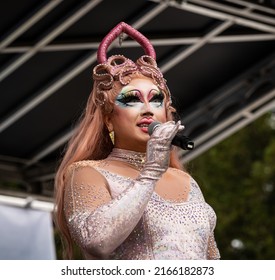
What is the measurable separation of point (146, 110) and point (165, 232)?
44 centimetres

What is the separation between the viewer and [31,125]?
9.28 meters

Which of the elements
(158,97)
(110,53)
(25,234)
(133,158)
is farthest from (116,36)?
(25,234)

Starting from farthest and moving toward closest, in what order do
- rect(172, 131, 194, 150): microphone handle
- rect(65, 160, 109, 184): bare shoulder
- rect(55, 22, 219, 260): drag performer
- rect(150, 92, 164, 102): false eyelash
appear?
rect(150, 92, 164, 102): false eyelash, rect(65, 160, 109, 184): bare shoulder, rect(55, 22, 219, 260): drag performer, rect(172, 131, 194, 150): microphone handle

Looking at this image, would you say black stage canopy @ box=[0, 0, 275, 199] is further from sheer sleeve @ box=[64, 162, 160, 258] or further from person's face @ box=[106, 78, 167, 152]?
sheer sleeve @ box=[64, 162, 160, 258]

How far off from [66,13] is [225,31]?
1526mm

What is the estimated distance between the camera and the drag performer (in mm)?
3932

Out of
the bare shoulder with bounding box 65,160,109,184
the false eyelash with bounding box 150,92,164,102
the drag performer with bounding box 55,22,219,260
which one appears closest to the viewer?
the drag performer with bounding box 55,22,219,260

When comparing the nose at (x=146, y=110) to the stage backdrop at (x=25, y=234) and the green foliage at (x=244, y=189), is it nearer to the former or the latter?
the stage backdrop at (x=25, y=234)

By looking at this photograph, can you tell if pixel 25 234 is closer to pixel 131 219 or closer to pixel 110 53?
pixel 110 53

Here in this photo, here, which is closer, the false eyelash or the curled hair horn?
the false eyelash

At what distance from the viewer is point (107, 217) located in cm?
390

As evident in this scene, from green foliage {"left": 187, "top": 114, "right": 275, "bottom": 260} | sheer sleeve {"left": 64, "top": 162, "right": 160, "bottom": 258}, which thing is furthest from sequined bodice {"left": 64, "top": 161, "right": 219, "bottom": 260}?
green foliage {"left": 187, "top": 114, "right": 275, "bottom": 260}

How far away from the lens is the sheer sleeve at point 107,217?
3.90 meters
